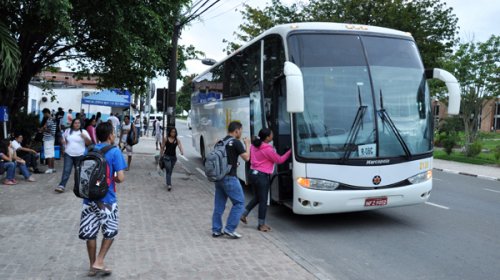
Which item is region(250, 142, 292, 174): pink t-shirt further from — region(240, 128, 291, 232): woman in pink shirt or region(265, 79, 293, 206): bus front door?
region(265, 79, 293, 206): bus front door

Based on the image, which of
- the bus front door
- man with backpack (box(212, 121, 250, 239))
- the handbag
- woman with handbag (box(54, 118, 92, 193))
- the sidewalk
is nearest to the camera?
the sidewalk

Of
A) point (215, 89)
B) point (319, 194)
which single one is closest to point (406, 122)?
point (319, 194)

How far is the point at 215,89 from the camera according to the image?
1379 centimetres

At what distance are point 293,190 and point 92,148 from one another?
355 centimetres

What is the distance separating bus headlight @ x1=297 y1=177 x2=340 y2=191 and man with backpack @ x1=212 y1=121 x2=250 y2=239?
1059 millimetres

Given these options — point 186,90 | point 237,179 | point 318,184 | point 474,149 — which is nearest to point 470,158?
point 474,149

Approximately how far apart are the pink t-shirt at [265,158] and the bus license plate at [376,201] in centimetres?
145

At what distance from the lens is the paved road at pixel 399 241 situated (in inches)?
223

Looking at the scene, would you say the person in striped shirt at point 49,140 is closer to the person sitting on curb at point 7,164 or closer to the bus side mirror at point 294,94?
the person sitting on curb at point 7,164

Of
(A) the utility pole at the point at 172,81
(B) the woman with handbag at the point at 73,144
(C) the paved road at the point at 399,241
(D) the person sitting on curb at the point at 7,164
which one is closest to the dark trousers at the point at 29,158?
(D) the person sitting on curb at the point at 7,164

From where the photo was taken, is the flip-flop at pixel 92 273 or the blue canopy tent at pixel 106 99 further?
the blue canopy tent at pixel 106 99

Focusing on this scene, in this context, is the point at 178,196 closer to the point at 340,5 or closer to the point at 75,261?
the point at 75,261

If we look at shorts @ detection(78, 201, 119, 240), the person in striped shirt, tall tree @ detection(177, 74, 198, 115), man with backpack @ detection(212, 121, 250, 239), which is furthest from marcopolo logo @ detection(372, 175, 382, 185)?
tall tree @ detection(177, 74, 198, 115)

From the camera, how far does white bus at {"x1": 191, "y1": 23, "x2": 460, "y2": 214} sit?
23.5 feet
